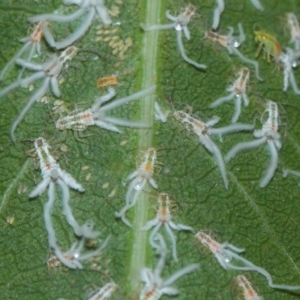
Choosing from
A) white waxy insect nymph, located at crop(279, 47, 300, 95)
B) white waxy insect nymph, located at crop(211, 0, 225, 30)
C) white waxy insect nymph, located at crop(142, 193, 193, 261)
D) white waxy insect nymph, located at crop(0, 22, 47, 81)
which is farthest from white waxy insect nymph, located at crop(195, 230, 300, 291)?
white waxy insect nymph, located at crop(0, 22, 47, 81)

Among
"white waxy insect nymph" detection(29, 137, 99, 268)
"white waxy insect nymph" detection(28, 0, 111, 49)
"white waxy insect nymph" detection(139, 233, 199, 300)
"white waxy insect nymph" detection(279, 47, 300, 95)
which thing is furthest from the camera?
"white waxy insect nymph" detection(279, 47, 300, 95)

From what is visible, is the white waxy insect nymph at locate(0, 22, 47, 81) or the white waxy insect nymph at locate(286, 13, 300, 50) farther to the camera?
the white waxy insect nymph at locate(286, 13, 300, 50)

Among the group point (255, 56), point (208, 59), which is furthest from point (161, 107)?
point (255, 56)

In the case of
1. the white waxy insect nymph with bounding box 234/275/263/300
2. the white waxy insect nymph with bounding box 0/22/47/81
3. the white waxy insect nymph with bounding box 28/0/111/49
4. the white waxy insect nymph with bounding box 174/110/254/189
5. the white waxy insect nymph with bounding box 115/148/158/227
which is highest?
the white waxy insect nymph with bounding box 28/0/111/49

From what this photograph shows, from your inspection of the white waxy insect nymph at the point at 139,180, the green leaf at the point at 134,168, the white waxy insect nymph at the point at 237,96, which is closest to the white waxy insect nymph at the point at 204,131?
the green leaf at the point at 134,168

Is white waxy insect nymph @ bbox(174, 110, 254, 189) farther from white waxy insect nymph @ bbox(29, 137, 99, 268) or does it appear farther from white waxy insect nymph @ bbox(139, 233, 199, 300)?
white waxy insect nymph @ bbox(29, 137, 99, 268)

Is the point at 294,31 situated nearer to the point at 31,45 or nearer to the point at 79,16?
the point at 79,16

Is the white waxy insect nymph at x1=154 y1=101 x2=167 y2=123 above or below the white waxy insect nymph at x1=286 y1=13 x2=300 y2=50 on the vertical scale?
below

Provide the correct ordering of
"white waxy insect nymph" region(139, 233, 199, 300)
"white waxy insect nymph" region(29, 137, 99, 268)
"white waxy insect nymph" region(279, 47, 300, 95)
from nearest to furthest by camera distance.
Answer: "white waxy insect nymph" region(139, 233, 199, 300)
"white waxy insect nymph" region(29, 137, 99, 268)
"white waxy insect nymph" region(279, 47, 300, 95)
